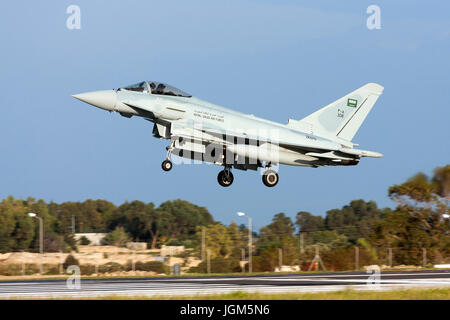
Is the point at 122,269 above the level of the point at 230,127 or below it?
below

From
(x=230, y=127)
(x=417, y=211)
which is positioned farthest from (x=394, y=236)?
(x=230, y=127)

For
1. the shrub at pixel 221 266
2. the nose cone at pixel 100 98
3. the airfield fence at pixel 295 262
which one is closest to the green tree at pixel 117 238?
the airfield fence at pixel 295 262

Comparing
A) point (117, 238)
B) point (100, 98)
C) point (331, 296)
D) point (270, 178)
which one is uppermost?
point (100, 98)

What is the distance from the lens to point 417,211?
58.0m

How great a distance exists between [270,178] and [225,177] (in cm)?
215

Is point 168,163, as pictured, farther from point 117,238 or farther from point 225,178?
point 117,238

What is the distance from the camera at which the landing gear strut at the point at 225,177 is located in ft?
103

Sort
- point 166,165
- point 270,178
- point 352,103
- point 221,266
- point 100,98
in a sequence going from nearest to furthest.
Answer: point 100,98, point 166,165, point 270,178, point 352,103, point 221,266

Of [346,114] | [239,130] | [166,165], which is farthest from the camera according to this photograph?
[346,114]

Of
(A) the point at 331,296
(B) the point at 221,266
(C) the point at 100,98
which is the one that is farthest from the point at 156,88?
(B) the point at 221,266

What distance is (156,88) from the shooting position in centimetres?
2850

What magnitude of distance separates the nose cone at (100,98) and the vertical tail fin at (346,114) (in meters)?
9.74

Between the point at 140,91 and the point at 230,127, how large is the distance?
433cm
